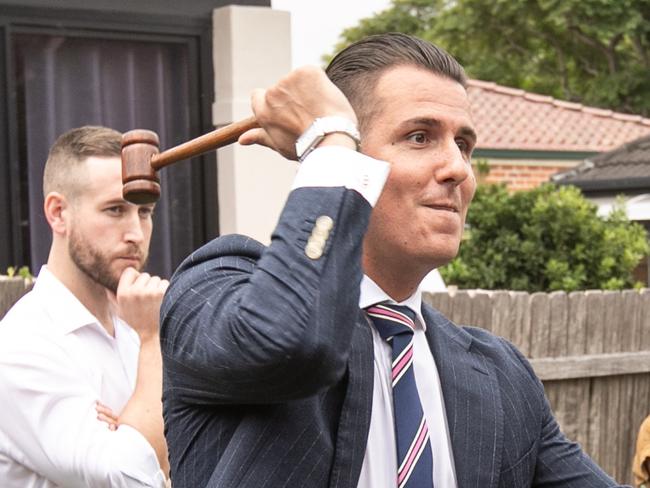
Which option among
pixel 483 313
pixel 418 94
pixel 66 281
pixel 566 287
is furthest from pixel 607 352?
pixel 418 94

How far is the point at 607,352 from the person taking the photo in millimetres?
6348

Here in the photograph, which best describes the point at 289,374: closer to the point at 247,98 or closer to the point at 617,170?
the point at 247,98

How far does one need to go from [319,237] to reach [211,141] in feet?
1.19

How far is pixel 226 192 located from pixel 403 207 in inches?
178

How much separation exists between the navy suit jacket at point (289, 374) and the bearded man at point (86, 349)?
1.20 metres

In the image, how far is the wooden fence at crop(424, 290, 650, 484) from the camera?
231 inches

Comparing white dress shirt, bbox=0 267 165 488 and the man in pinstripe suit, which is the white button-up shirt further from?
white dress shirt, bbox=0 267 165 488

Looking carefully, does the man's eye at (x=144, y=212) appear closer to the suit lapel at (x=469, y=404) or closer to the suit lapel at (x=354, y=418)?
the suit lapel at (x=469, y=404)

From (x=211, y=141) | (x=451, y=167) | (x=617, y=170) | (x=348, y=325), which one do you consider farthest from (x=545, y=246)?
(x=348, y=325)

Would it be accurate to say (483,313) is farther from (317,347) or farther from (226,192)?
(317,347)

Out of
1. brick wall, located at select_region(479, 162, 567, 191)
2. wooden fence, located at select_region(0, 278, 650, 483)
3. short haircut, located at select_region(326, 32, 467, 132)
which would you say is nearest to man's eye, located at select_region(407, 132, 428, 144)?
short haircut, located at select_region(326, 32, 467, 132)

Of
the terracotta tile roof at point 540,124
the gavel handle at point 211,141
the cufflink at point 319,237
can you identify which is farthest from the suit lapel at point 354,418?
the terracotta tile roof at point 540,124

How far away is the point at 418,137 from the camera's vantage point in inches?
77.2

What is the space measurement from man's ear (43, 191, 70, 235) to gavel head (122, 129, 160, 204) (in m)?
1.54
